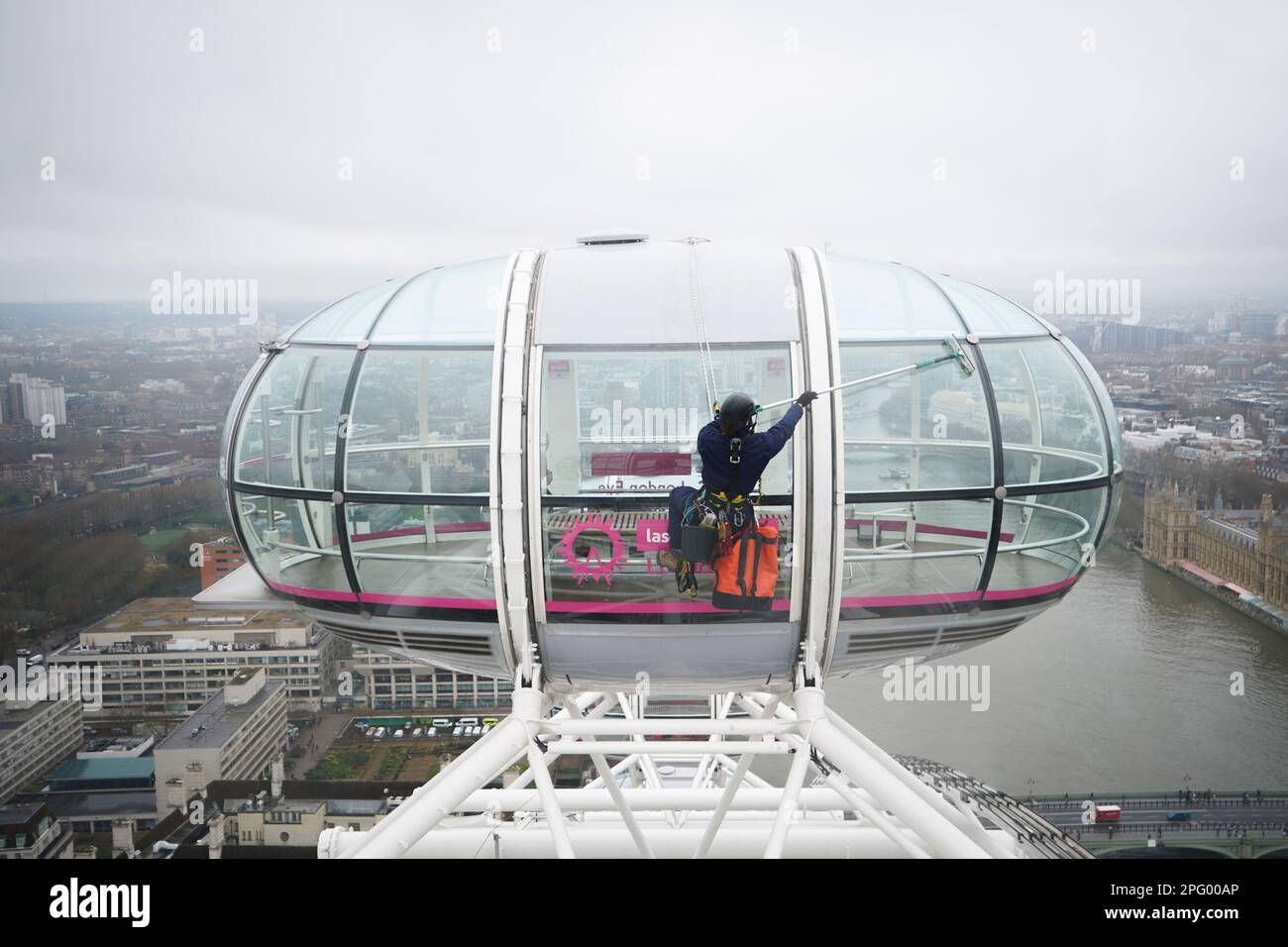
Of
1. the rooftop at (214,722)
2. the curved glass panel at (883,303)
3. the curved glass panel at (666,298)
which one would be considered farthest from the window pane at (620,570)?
the rooftop at (214,722)

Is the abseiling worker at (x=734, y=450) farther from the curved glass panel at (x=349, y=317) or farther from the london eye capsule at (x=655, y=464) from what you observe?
the curved glass panel at (x=349, y=317)

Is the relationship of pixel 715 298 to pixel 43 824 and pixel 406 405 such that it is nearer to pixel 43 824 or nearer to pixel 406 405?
pixel 406 405

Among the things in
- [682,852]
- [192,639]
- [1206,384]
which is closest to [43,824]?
[192,639]

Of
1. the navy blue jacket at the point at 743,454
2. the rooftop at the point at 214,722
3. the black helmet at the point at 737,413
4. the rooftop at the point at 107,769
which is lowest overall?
the rooftop at the point at 107,769

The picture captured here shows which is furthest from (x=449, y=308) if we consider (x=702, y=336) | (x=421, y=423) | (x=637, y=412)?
(x=702, y=336)

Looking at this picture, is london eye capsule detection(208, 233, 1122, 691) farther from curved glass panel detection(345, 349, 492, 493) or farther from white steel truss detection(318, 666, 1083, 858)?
white steel truss detection(318, 666, 1083, 858)

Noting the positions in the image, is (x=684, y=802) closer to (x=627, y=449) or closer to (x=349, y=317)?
(x=627, y=449)
